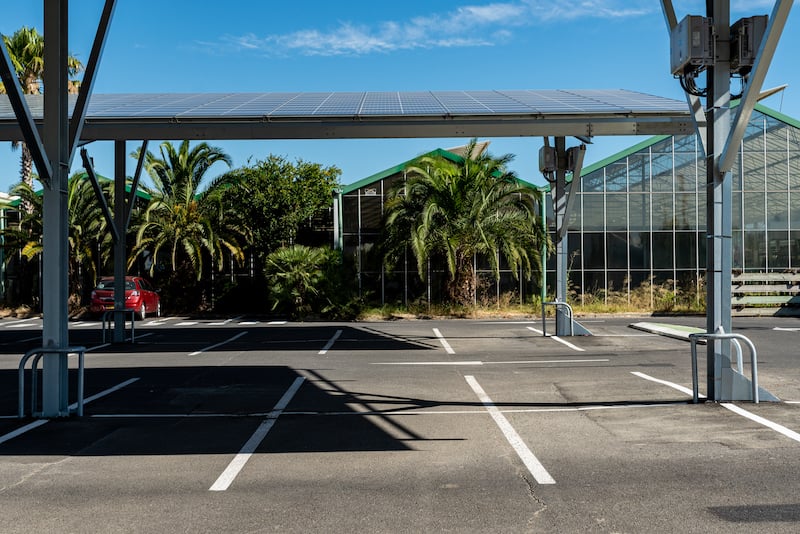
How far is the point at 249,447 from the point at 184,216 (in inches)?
858

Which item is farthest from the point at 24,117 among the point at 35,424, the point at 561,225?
the point at 561,225

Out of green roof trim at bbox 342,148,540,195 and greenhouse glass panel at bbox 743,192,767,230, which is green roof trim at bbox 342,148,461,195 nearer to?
green roof trim at bbox 342,148,540,195

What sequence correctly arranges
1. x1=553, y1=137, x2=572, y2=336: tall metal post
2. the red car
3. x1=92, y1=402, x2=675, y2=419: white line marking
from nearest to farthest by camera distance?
1. x1=92, y1=402, x2=675, y2=419: white line marking
2. x1=553, y1=137, x2=572, y2=336: tall metal post
3. the red car

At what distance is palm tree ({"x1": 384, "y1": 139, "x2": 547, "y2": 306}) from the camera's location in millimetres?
24891

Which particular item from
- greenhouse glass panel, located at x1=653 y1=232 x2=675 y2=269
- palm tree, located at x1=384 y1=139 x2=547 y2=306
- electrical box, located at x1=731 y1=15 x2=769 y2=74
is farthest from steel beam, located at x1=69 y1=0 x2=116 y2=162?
greenhouse glass panel, located at x1=653 y1=232 x2=675 y2=269

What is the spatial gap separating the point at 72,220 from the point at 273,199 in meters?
7.95

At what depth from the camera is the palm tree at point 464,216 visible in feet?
81.7

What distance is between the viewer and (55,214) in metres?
8.63

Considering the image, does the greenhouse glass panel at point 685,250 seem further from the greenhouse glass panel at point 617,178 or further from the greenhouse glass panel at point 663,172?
the greenhouse glass panel at point 617,178

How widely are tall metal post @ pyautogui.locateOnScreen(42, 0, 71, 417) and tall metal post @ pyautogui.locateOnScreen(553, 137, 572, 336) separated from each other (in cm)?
1188

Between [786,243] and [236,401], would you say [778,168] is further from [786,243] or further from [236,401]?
[236,401]

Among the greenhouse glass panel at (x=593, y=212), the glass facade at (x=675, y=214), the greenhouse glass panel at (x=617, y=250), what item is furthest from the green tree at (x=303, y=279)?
the greenhouse glass panel at (x=617, y=250)

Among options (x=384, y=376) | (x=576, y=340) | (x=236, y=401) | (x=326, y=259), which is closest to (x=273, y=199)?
(x=326, y=259)

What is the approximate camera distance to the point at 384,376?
38.9 ft
